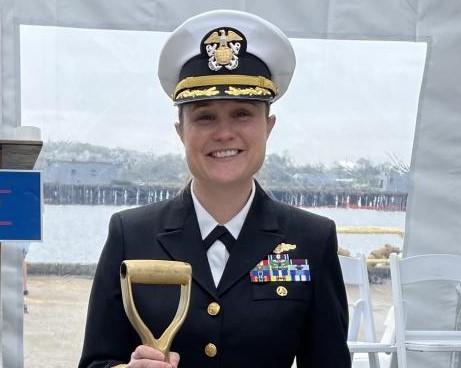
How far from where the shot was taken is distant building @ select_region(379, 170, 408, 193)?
2846 millimetres

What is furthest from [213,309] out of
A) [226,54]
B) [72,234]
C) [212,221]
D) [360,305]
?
[360,305]

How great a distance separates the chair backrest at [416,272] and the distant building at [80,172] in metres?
0.97

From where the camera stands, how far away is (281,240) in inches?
50.0

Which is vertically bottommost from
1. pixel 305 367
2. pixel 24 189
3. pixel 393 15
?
pixel 305 367

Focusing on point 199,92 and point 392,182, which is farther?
point 392,182

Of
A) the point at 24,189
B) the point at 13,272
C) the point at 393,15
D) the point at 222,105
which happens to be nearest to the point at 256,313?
the point at 222,105

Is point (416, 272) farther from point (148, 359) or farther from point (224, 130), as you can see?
point (148, 359)

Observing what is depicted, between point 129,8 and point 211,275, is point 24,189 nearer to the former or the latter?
point 211,275

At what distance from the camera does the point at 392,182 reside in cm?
285

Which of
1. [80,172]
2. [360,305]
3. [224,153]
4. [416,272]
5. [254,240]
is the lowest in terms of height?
[360,305]

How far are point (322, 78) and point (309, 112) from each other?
0.41 ft

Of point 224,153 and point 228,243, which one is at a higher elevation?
point 224,153

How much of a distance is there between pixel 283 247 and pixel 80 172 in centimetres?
157

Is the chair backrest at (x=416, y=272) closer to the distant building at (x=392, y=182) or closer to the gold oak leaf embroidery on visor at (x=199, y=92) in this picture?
the distant building at (x=392, y=182)
